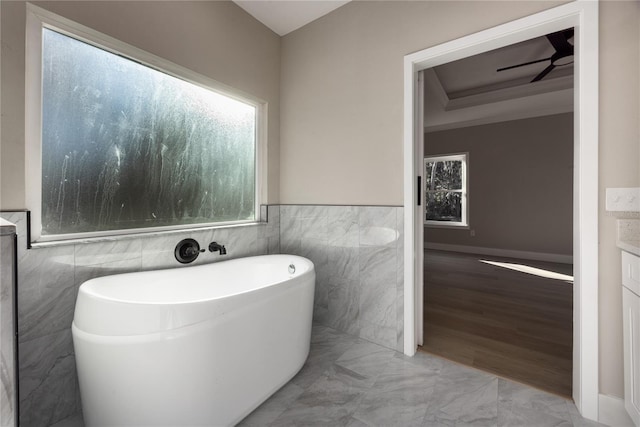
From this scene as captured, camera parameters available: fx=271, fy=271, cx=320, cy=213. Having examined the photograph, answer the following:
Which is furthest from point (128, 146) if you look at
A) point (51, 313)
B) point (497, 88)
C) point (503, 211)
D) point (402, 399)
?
point (503, 211)

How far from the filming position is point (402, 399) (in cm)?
148

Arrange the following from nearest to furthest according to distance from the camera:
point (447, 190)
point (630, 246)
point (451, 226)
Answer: point (630, 246) < point (451, 226) < point (447, 190)

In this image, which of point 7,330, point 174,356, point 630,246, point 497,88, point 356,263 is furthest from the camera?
point 497,88

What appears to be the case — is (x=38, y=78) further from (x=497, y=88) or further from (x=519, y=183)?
(x=519, y=183)

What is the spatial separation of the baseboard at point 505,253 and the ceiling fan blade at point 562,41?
134 inches

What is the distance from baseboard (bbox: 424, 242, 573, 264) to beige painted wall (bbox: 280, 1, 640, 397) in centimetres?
434

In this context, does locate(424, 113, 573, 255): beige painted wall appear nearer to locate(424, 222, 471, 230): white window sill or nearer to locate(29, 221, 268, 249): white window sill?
locate(424, 222, 471, 230): white window sill

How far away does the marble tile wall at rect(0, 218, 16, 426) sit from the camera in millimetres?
634

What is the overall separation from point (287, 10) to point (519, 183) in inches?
198

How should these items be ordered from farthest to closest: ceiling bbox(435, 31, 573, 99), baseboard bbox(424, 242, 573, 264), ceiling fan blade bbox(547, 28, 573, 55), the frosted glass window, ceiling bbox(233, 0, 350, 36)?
baseboard bbox(424, 242, 573, 264) < ceiling bbox(435, 31, 573, 99) < ceiling fan blade bbox(547, 28, 573, 55) < ceiling bbox(233, 0, 350, 36) < the frosted glass window

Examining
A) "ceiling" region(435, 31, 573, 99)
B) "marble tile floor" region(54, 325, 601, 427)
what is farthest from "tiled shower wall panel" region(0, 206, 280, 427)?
"ceiling" region(435, 31, 573, 99)

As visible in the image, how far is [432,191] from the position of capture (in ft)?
20.1

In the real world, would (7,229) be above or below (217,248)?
above

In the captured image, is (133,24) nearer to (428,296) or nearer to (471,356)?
(471,356)
